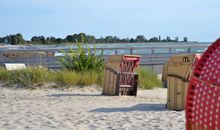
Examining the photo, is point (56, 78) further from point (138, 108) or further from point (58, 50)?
point (58, 50)

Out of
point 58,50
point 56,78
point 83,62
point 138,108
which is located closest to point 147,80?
point 83,62

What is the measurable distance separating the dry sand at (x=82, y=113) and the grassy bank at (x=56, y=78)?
1.44 metres

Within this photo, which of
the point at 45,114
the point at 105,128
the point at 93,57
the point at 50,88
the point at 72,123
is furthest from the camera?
the point at 93,57

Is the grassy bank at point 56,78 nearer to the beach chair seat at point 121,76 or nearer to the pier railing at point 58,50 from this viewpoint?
the beach chair seat at point 121,76

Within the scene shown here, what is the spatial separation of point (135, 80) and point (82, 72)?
2.88m

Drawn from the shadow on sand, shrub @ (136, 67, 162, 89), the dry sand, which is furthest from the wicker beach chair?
shrub @ (136, 67, 162, 89)

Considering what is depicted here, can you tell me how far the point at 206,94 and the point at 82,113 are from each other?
21.8ft

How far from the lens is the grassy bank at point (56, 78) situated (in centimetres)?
1585

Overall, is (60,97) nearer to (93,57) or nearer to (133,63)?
(133,63)

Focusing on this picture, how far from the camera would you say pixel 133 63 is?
45.9ft

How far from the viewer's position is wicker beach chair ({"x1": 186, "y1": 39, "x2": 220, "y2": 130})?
11.4ft

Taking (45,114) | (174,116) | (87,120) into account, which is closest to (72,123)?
(87,120)

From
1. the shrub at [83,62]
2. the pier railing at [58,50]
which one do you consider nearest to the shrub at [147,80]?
the shrub at [83,62]

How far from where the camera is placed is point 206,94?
3516 millimetres
